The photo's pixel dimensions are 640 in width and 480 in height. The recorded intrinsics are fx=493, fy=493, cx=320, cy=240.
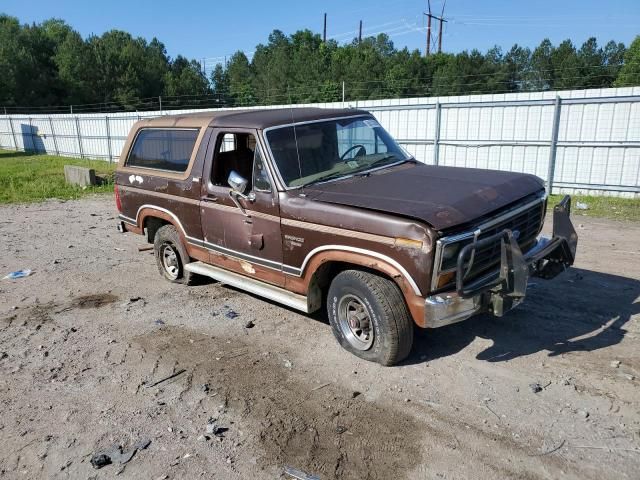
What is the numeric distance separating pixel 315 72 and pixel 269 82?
6.41 meters

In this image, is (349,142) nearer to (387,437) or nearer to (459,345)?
(459,345)

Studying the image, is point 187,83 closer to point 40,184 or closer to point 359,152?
point 40,184

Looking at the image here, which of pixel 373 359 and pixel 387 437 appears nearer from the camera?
pixel 387 437

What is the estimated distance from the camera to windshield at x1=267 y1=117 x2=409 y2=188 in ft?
15.3

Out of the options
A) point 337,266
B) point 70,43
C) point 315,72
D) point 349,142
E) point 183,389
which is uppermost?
point 70,43

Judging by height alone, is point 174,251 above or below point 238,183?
below

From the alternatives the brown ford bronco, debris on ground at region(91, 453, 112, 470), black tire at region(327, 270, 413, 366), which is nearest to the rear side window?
the brown ford bronco

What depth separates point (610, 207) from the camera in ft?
34.0

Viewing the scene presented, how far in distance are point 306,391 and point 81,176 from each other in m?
14.9

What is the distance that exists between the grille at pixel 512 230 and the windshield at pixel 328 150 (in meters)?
1.47

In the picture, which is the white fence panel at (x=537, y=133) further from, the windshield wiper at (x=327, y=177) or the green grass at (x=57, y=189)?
the windshield wiper at (x=327, y=177)

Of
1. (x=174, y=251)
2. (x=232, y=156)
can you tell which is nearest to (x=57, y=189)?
(x=174, y=251)

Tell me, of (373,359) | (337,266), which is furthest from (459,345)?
(337,266)

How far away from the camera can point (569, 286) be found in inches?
227
